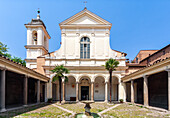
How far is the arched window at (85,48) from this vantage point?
2710 centimetres

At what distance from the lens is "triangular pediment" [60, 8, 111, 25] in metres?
27.4

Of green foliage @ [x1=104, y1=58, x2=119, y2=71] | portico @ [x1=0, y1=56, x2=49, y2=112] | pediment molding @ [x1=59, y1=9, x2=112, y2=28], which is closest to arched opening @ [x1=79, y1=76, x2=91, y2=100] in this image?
portico @ [x1=0, y1=56, x2=49, y2=112]

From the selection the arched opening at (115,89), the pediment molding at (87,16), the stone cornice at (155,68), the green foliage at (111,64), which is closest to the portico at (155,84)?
the stone cornice at (155,68)

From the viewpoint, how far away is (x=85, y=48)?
→ 89.6 feet

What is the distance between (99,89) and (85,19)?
1324cm

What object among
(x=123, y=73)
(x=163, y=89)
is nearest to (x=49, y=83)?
(x=123, y=73)

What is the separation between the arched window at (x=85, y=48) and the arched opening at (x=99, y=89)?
4.70 m

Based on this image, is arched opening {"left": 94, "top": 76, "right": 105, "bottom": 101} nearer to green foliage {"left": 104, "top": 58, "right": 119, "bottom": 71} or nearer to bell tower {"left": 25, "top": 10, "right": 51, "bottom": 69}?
green foliage {"left": 104, "top": 58, "right": 119, "bottom": 71}

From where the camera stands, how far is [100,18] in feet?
90.1

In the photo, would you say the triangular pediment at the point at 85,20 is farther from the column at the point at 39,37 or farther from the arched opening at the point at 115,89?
the arched opening at the point at 115,89

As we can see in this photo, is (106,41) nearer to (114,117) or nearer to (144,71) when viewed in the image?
(144,71)

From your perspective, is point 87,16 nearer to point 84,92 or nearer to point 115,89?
point 84,92

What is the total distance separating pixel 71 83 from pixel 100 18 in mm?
13109

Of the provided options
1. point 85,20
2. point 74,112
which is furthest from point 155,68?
point 85,20
